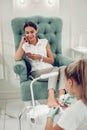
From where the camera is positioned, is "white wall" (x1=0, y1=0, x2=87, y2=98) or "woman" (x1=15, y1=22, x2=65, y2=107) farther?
"white wall" (x1=0, y1=0, x2=87, y2=98)

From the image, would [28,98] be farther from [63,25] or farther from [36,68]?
[63,25]

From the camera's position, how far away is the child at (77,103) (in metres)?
1.10

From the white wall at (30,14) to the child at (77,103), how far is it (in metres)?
2.14

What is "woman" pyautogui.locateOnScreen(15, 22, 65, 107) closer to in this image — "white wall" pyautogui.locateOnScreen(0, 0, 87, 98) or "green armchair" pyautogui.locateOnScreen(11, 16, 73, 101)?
"green armchair" pyautogui.locateOnScreen(11, 16, 73, 101)

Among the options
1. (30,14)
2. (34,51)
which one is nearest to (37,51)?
(34,51)

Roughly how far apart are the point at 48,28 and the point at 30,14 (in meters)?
0.37

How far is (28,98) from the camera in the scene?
2379mm

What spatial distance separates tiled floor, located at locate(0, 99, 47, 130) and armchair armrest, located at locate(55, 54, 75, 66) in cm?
75

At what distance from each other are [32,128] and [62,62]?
1.28 metres

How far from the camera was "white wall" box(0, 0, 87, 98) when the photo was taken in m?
3.12

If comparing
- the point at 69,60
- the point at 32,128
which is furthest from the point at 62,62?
the point at 32,128

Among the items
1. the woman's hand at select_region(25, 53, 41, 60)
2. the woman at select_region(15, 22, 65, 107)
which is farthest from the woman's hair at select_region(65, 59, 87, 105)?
the woman's hand at select_region(25, 53, 41, 60)

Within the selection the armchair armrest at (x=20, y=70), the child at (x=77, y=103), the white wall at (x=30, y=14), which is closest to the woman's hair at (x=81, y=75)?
the child at (x=77, y=103)

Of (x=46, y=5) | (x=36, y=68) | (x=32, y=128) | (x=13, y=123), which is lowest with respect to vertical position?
(x=13, y=123)
